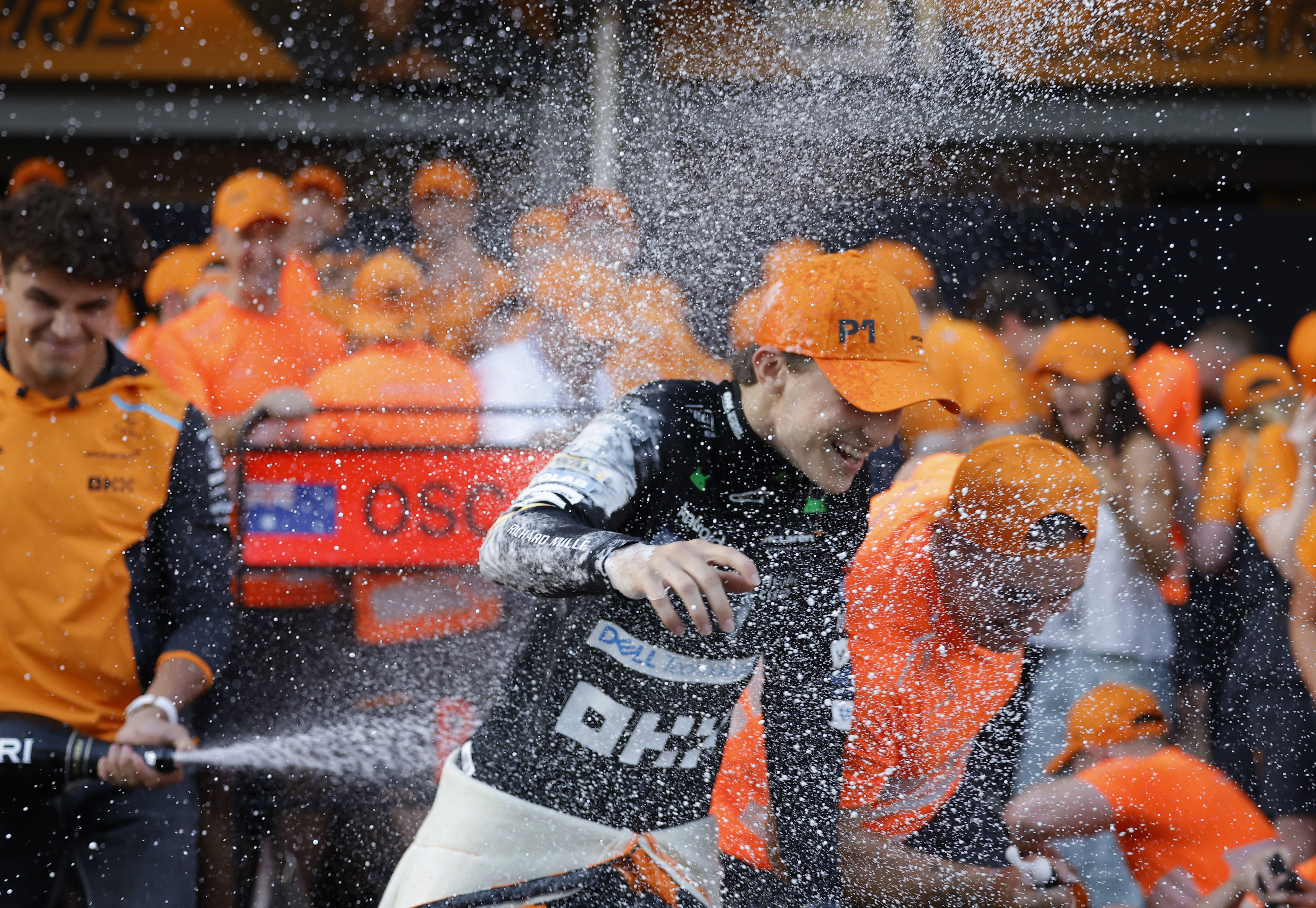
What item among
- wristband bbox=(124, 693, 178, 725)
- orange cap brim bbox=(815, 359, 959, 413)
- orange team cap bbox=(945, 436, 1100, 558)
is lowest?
wristband bbox=(124, 693, 178, 725)

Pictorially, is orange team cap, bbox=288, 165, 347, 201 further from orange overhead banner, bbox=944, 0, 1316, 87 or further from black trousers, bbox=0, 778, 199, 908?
black trousers, bbox=0, 778, 199, 908

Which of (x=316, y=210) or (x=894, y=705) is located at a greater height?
(x=316, y=210)

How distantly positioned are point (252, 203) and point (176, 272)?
122cm

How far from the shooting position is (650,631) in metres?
2.01

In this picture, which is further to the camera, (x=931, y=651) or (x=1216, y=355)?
(x=1216, y=355)

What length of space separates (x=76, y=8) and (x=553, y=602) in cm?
765

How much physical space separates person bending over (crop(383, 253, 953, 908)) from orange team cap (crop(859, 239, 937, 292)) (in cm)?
231

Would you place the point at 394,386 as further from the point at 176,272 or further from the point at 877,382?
the point at 176,272

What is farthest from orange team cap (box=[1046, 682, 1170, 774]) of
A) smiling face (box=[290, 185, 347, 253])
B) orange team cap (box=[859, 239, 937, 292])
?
smiling face (box=[290, 185, 347, 253])

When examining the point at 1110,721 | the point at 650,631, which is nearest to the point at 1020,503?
the point at 1110,721

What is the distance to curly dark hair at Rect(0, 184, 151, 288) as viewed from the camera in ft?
9.00

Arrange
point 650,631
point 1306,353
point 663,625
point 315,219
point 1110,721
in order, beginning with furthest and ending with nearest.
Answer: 1. point 315,219
2. point 1306,353
3. point 1110,721
4. point 650,631
5. point 663,625

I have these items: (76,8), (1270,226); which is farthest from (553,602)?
(76,8)

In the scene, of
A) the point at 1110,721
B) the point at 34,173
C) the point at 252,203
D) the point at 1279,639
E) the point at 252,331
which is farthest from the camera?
the point at 34,173
